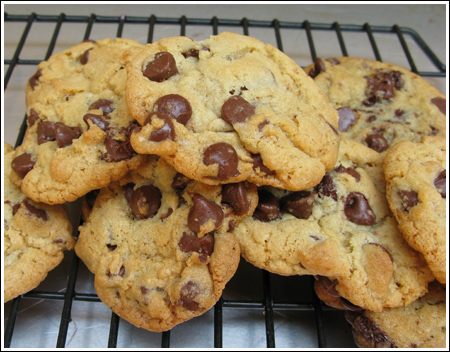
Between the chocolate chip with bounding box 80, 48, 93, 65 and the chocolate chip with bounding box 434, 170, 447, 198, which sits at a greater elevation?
the chocolate chip with bounding box 80, 48, 93, 65

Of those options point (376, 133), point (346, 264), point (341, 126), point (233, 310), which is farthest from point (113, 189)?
point (376, 133)

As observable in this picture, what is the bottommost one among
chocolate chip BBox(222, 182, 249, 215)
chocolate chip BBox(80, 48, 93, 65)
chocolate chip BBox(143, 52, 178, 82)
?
chocolate chip BBox(222, 182, 249, 215)

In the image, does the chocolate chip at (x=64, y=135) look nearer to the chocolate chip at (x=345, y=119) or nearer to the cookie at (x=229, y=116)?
the cookie at (x=229, y=116)

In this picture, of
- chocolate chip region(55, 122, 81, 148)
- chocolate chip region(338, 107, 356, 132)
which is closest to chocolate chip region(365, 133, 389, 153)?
chocolate chip region(338, 107, 356, 132)

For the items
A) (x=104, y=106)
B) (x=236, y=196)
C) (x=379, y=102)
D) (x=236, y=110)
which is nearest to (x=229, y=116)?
(x=236, y=110)

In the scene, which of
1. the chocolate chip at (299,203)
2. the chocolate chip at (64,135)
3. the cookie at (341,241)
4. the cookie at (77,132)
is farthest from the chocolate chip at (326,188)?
the chocolate chip at (64,135)

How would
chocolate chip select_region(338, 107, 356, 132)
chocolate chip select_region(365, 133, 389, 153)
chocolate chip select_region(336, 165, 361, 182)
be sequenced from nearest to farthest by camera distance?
chocolate chip select_region(336, 165, 361, 182) → chocolate chip select_region(365, 133, 389, 153) → chocolate chip select_region(338, 107, 356, 132)

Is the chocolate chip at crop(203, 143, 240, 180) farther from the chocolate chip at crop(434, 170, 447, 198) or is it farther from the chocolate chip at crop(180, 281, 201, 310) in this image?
the chocolate chip at crop(434, 170, 447, 198)
